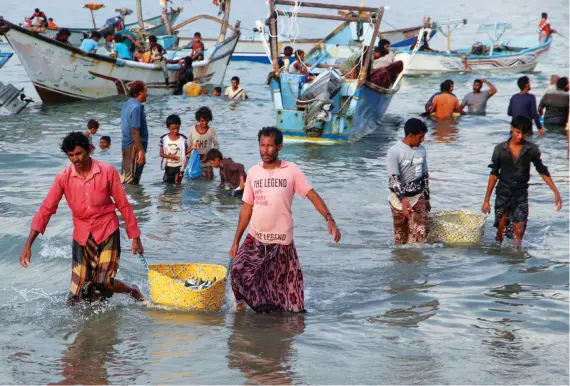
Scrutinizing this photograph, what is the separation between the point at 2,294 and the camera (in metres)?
7.96

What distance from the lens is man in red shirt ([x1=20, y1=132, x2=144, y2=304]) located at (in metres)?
6.36

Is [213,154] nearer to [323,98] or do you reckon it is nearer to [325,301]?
[325,301]

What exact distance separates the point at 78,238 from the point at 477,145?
11.7m

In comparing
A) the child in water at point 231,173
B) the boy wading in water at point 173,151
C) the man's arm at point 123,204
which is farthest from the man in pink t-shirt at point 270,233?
the boy wading in water at point 173,151

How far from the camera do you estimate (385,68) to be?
56.7 ft

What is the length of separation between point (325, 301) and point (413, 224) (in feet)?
5.75

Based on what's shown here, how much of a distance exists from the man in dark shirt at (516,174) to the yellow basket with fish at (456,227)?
1.68ft

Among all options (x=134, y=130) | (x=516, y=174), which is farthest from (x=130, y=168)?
(x=516, y=174)

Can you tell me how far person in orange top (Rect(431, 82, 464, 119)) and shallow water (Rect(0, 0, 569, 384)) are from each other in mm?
3058

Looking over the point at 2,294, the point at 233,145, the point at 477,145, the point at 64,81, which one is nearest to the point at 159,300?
the point at 2,294

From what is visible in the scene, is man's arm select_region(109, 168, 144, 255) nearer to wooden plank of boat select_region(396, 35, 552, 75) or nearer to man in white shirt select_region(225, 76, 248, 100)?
man in white shirt select_region(225, 76, 248, 100)

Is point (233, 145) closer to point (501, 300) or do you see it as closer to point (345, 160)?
point (345, 160)

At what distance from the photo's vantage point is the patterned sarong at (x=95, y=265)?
6.59 metres

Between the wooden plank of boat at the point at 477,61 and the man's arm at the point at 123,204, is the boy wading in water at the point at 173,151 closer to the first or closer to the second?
the man's arm at the point at 123,204
